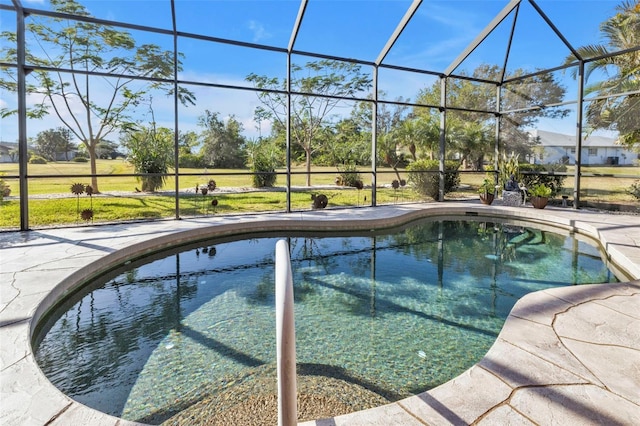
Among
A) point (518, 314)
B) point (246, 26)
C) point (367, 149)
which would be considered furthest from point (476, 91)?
point (518, 314)

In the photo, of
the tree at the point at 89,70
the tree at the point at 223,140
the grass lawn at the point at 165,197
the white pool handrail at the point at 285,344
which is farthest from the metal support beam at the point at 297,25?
the white pool handrail at the point at 285,344

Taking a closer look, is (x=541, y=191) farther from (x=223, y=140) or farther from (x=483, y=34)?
(x=223, y=140)

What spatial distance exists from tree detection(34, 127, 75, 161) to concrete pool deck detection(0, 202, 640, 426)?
650 centimetres

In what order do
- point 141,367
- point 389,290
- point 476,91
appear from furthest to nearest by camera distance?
1. point 476,91
2. point 389,290
3. point 141,367

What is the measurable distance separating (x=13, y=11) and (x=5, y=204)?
4.01 m

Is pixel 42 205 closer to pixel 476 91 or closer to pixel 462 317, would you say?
pixel 462 317

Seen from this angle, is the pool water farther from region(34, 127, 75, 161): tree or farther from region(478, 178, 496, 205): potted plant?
region(34, 127, 75, 161): tree

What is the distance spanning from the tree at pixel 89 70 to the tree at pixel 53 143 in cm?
25

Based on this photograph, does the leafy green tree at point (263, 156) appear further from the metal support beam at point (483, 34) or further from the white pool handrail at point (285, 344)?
the white pool handrail at point (285, 344)

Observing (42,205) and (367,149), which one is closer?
(42,205)

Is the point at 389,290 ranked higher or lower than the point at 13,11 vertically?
lower

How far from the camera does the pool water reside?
2.47 m

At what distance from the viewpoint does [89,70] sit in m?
9.88

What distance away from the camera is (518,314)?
2746mm
